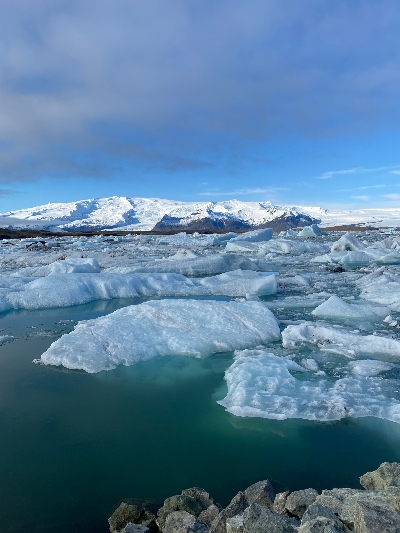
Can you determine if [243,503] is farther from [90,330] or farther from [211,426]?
[90,330]

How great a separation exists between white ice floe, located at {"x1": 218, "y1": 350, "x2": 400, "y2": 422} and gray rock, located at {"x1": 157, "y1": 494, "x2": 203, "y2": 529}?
124 cm

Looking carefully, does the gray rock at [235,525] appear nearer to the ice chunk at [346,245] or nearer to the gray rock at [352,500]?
the gray rock at [352,500]

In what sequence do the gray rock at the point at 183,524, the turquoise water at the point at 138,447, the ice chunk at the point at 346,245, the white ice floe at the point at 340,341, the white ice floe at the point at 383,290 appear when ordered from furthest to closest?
the ice chunk at the point at 346,245 < the white ice floe at the point at 383,290 < the white ice floe at the point at 340,341 < the turquoise water at the point at 138,447 < the gray rock at the point at 183,524

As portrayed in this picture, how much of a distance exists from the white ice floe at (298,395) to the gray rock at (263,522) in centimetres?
148

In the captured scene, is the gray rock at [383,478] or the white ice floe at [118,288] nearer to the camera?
the gray rock at [383,478]

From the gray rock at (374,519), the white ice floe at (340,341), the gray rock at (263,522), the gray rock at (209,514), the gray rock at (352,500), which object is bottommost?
the white ice floe at (340,341)

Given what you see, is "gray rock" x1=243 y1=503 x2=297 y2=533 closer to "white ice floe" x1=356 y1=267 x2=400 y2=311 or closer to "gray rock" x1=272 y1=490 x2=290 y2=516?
"gray rock" x1=272 y1=490 x2=290 y2=516

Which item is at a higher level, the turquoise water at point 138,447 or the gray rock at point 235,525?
the gray rock at point 235,525

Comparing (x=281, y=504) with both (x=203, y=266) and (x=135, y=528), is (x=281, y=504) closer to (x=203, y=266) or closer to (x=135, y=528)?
(x=135, y=528)

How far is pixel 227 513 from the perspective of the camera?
2057mm

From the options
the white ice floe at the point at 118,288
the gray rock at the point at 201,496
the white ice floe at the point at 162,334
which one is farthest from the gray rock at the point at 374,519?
the white ice floe at the point at 118,288

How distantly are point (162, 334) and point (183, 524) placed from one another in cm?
328

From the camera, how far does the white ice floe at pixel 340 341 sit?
15.9ft

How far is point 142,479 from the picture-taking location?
2.67 metres
